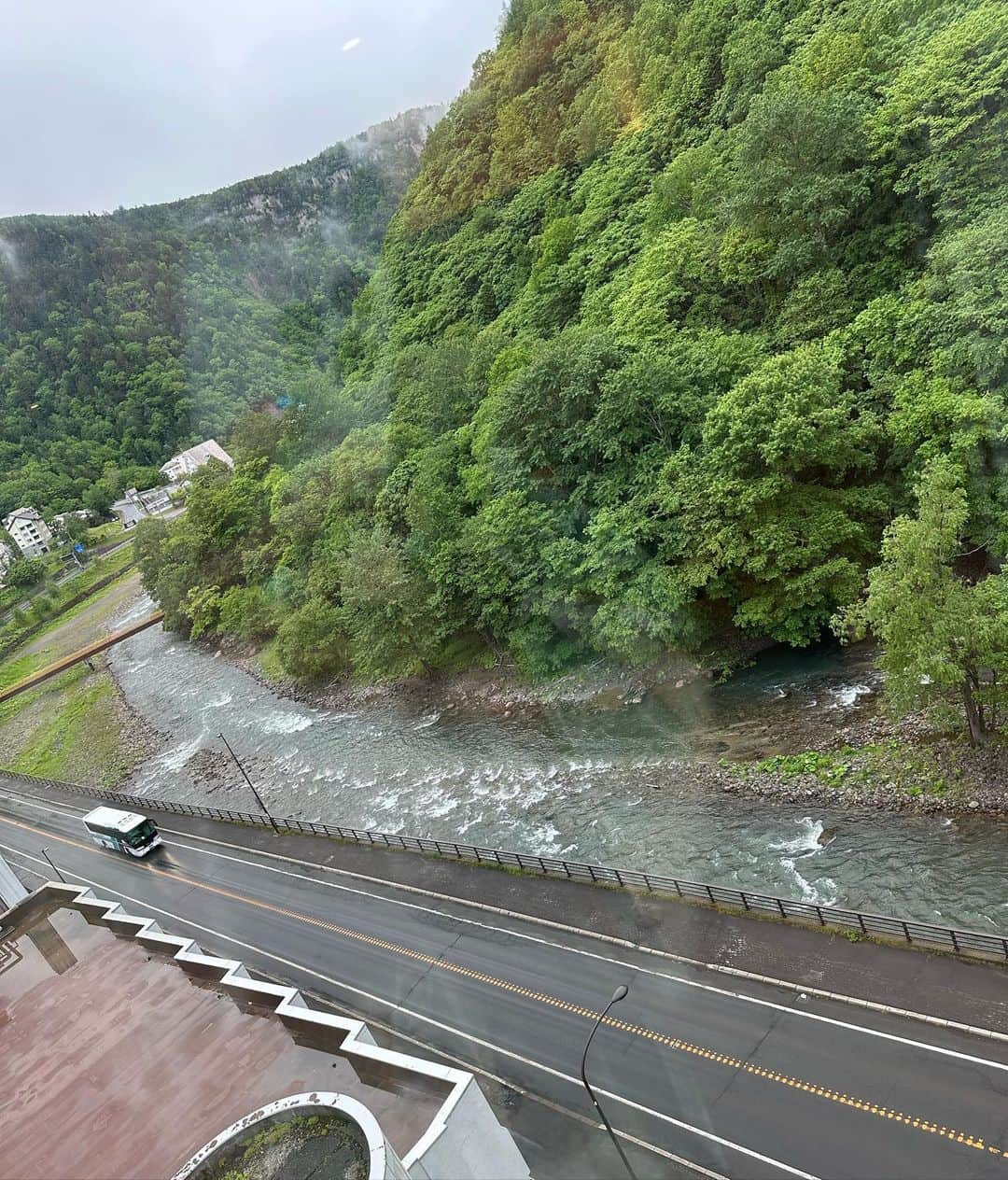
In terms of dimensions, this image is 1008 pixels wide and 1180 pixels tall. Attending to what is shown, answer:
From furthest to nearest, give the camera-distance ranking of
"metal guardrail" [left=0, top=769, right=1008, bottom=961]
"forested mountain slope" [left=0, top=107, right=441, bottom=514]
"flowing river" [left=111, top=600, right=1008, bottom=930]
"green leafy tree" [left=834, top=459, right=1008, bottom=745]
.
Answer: "forested mountain slope" [left=0, top=107, right=441, bottom=514]
"green leafy tree" [left=834, top=459, right=1008, bottom=745]
"flowing river" [left=111, top=600, right=1008, bottom=930]
"metal guardrail" [left=0, top=769, right=1008, bottom=961]

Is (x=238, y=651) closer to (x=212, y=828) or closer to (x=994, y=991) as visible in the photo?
(x=212, y=828)

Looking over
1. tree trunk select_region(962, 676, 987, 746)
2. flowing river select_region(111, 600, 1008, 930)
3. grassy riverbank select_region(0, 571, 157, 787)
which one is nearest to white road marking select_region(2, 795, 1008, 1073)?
flowing river select_region(111, 600, 1008, 930)

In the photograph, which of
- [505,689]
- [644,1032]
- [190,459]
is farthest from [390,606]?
[190,459]

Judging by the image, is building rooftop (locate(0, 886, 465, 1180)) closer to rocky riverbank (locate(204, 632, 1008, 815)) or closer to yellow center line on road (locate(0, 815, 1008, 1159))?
yellow center line on road (locate(0, 815, 1008, 1159))

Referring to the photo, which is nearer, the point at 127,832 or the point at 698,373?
the point at 698,373

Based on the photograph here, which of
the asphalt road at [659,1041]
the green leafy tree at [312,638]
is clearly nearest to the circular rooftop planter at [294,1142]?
the asphalt road at [659,1041]

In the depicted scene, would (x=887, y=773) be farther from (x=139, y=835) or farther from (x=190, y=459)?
(x=190, y=459)
